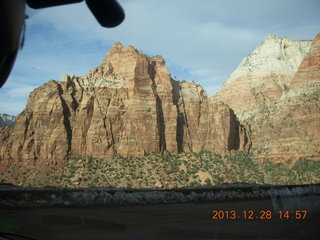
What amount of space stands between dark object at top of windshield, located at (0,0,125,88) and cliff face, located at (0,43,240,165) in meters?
68.4

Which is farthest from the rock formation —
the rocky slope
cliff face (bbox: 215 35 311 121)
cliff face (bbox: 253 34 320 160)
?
the rocky slope

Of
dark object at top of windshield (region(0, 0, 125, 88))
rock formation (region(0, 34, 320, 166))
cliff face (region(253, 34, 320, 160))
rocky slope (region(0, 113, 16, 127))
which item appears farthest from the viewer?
rocky slope (region(0, 113, 16, 127))

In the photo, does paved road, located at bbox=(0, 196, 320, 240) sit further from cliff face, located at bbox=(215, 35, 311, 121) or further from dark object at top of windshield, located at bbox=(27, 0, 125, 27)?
cliff face, located at bbox=(215, 35, 311, 121)

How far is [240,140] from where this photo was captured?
81938 mm

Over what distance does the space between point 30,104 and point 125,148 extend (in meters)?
26.2

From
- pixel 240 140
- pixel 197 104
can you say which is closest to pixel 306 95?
pixel 240 140

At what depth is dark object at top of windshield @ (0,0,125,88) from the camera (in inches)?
62.2

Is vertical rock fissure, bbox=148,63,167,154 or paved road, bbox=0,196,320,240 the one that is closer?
paved road, bbox=0,196,320,240

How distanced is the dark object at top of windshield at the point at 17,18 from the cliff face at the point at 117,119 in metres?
68.4

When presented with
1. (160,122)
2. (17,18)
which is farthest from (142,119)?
(17,18)

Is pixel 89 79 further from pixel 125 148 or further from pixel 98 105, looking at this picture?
pixel 125 148

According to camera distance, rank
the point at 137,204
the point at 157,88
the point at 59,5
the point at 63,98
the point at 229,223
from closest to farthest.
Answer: the point at 59,5
the point at 229,223
the point at 137,204
the point at 63,98
the point at 157,88

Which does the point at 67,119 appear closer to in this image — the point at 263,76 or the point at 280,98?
the point at 280,98

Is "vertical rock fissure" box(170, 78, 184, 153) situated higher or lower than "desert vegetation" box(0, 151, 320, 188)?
higher
